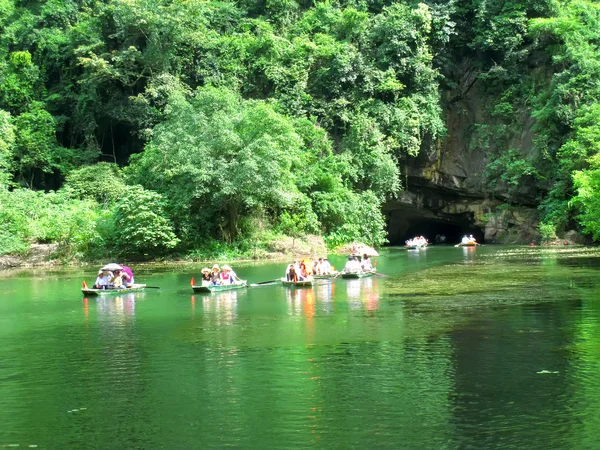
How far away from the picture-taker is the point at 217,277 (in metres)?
24.8

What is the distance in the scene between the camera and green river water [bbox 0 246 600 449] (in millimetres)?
8953

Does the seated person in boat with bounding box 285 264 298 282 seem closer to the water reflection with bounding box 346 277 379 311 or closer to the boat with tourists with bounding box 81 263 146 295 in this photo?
the water reflection with bounding box 346 277 379 311

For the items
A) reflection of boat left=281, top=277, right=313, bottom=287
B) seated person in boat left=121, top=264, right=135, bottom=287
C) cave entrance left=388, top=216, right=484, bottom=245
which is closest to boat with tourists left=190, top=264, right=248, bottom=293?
reflection of boat left=281, top=277, right=313, bottom=287

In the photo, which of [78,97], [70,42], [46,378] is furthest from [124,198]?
[46,378]

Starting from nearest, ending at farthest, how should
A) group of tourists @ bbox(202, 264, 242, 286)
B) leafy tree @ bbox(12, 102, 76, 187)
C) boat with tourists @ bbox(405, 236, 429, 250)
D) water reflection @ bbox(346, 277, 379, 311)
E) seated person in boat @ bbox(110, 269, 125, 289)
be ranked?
water reflection @ bbox(346, 277, 379, 311)
group of tourists @ bbox(202, 264, 242, 286)
seated person in boat @ bbox(110, 269, 125, 289)
leafy tree @ bbox(12, 102, 76, 187)
boat with tourists @ bbox(405, 236, 429, 250)

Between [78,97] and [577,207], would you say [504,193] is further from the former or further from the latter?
[78,97]

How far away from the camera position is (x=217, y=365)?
12.7 m

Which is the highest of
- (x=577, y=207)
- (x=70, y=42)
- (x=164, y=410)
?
(x=70, y=42)

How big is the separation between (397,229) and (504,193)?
39.7 feet

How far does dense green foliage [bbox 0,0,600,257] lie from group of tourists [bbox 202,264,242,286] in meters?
14.2

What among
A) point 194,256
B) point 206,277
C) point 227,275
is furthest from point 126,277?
point 194,256

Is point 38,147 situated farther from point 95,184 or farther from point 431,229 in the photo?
point 431,229

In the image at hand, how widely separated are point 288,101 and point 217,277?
1019 inches

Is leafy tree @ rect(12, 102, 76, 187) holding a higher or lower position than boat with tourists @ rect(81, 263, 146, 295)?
higher
